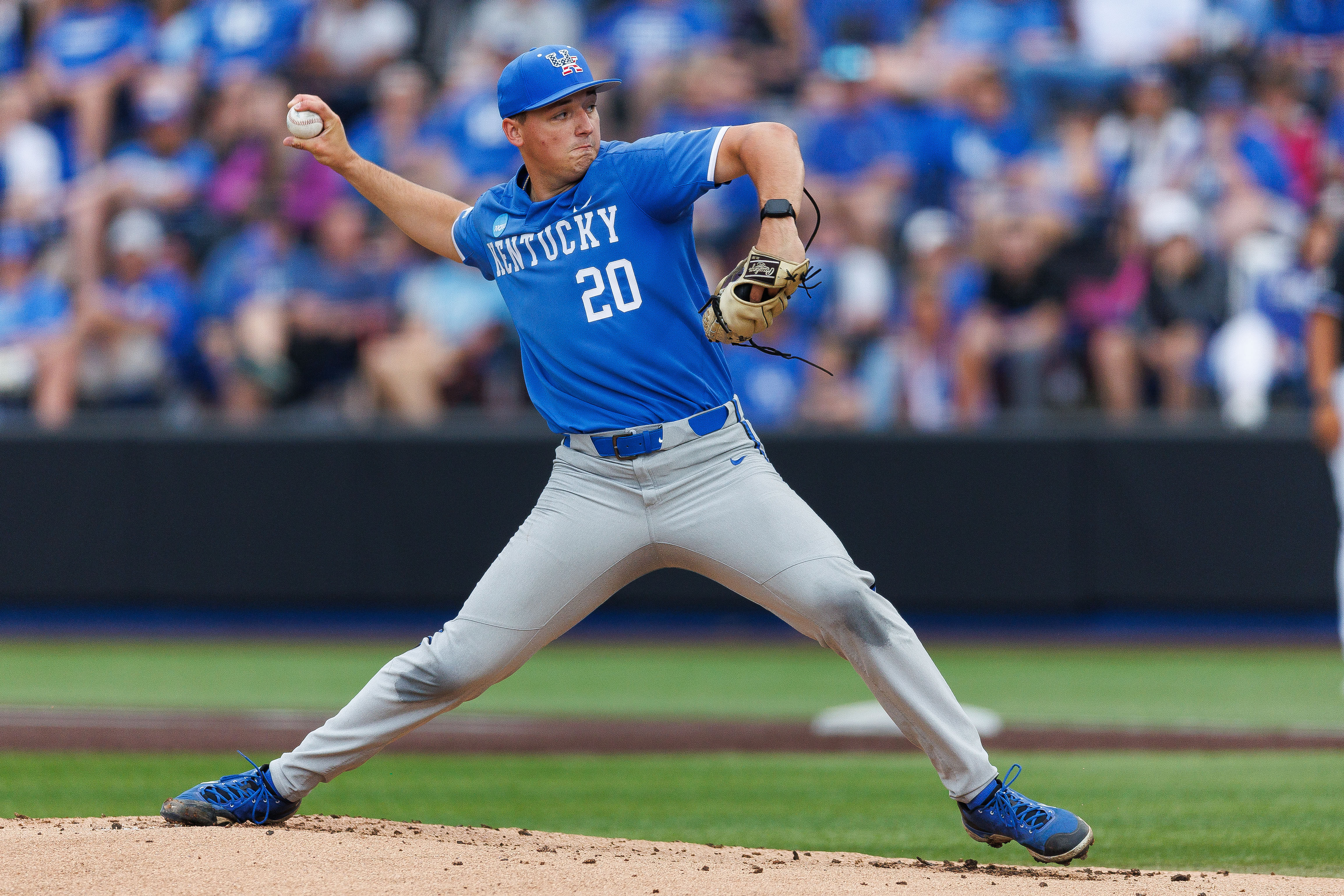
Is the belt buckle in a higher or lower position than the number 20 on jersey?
lower

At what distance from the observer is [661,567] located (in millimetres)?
4172

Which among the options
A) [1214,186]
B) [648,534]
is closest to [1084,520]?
[1214,186]

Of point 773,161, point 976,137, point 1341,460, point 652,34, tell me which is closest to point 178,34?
point 652,34

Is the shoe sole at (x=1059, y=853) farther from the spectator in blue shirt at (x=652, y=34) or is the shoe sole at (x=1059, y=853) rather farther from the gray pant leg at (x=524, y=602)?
the spectator in blue shirt at (x=652, y=34)

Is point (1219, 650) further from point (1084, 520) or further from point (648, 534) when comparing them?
point (648, 534)

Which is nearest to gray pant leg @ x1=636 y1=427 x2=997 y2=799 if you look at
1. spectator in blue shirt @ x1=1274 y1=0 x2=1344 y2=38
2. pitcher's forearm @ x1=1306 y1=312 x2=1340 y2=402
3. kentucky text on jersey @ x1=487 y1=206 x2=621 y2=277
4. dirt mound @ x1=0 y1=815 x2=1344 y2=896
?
dirt mound @ x1=0 y1=815 x2=1344 y2=896

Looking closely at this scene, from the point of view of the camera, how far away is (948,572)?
10969mm

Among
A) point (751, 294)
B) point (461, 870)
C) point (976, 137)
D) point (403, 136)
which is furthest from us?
point (403, 136)

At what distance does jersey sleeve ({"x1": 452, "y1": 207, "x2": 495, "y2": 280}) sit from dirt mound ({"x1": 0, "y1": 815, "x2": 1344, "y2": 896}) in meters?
1.55

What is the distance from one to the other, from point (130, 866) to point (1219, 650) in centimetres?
811

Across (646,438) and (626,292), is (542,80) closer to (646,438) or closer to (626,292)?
(626,292)

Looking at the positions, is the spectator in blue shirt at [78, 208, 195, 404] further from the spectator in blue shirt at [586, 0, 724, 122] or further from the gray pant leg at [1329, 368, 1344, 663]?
the gray pant leg at [1329, 368, 1344, 663]

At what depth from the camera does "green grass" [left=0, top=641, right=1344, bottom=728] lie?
8555mm

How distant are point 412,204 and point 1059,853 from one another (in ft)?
8.14
